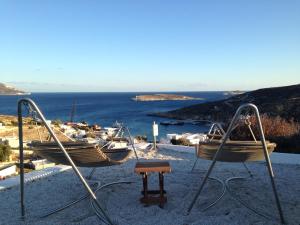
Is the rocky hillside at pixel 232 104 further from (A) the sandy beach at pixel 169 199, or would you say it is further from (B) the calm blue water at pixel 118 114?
(A) the sandy beach at pixel 169 199

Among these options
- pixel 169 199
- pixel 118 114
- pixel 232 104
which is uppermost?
pixel 169 199

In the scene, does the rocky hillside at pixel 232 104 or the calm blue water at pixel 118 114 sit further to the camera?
the rocky hillside at pixel 232 104

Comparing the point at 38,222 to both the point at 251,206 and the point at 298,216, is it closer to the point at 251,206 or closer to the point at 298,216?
the point at 251,206

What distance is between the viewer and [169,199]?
4344 millimetres

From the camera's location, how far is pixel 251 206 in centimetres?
404

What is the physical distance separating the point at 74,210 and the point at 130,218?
665 mm

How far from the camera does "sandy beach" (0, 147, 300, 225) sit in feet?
12.3

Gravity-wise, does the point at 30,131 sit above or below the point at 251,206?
below

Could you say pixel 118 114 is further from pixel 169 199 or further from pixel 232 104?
pixel 169 199

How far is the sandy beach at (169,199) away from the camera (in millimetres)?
3760

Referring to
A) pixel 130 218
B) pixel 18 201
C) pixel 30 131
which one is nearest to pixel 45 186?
pixel 18 201

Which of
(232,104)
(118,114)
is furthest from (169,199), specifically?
(118,114)

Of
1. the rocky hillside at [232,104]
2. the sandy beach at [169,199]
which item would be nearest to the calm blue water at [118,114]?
→ the rocky hillside at [232,104]

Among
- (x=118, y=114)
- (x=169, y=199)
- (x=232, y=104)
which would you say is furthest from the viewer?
(x=118, y=114)
